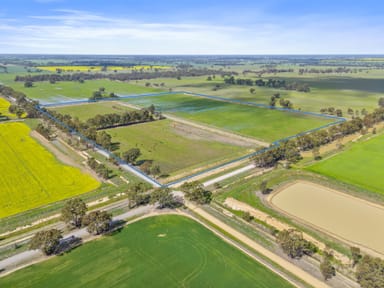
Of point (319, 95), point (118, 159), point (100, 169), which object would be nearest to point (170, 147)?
point (118, 159)

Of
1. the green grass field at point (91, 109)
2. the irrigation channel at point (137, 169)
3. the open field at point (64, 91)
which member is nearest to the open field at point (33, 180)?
the irrigation channel at point (137, 169)

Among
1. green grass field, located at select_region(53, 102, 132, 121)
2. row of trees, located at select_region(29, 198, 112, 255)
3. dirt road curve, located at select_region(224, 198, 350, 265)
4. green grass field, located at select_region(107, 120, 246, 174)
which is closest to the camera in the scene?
row of trees, located at select_region(29, 198, 112, 255)

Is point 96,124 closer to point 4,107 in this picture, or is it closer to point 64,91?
point 4,107

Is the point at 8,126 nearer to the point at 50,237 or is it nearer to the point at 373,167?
the point at 50,237

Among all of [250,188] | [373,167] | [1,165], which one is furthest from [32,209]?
[373,167]

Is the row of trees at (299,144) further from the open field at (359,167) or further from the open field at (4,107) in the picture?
the open field at (4,107)

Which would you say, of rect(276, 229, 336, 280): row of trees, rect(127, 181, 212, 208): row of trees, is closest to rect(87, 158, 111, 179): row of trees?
rect(127, 181, 212, 208): row of trees

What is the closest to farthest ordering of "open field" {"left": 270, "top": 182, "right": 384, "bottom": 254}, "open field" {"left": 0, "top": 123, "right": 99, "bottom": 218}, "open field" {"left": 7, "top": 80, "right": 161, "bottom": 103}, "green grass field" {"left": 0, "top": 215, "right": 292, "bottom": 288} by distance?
"green grass field" {"left": 0, "top": 215, "right": 292, "bottom": 288}
"open field" {"left": 270, "top": 182, "right": 384, "bottom": 254}
"open field" {"left": 0, "top": 123, "right": 99, "bottom": 218}
"open field" {"left": 7, "top": 80, "right": 161, "bottom": 103}

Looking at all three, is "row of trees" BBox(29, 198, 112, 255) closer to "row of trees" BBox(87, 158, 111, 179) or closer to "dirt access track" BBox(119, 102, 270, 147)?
"row of trees" BBox(87, 158, 111, 179)
